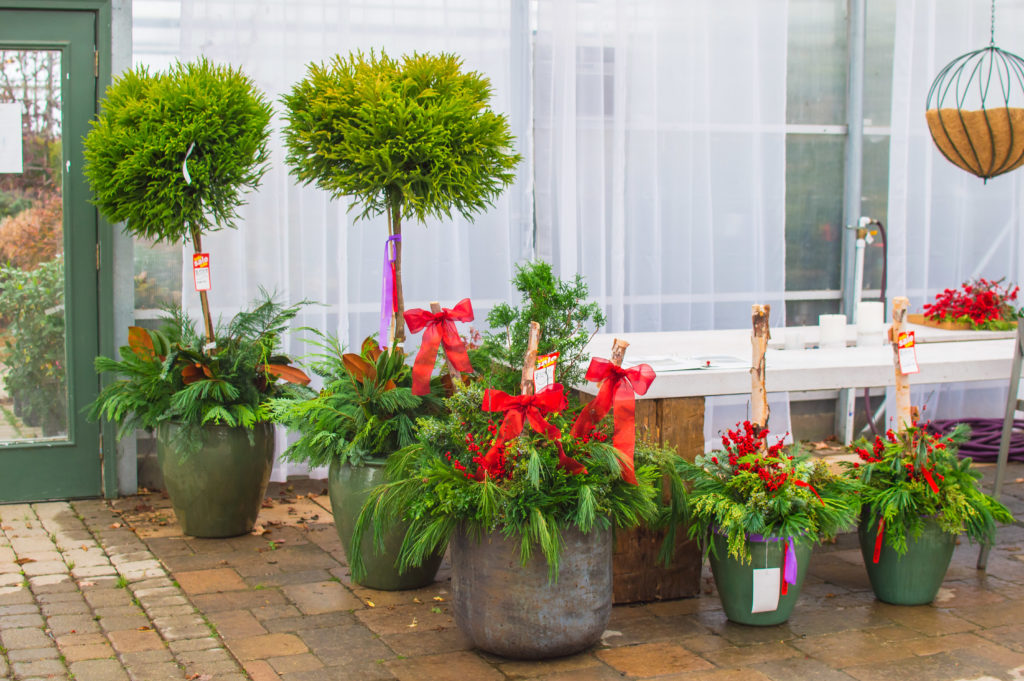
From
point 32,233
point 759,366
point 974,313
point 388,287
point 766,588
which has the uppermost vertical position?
point 32,233

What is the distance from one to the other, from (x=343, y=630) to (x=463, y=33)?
281 cm

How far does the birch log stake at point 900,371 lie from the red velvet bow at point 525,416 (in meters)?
1.12

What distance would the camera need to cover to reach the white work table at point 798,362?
3.40 metres

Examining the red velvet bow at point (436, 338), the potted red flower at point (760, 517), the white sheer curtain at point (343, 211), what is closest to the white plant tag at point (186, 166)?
the white sheer curtain at point (343, 211)

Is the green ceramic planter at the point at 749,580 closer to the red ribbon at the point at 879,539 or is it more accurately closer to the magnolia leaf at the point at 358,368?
the red ribbon at the point at 879,539

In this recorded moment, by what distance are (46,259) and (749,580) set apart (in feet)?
10.4

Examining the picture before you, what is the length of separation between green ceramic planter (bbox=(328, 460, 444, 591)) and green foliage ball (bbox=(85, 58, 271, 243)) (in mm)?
1121

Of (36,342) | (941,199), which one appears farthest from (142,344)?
(941,199)

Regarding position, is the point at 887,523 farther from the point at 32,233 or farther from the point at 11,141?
the point at 11,141

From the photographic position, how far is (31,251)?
181 inches

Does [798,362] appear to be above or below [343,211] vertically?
below

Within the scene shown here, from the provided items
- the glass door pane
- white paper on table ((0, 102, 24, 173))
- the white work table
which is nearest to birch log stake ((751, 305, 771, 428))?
the white work table

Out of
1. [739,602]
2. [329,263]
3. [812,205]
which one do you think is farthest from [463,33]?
[739,602]

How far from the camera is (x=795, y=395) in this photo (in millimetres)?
5742
